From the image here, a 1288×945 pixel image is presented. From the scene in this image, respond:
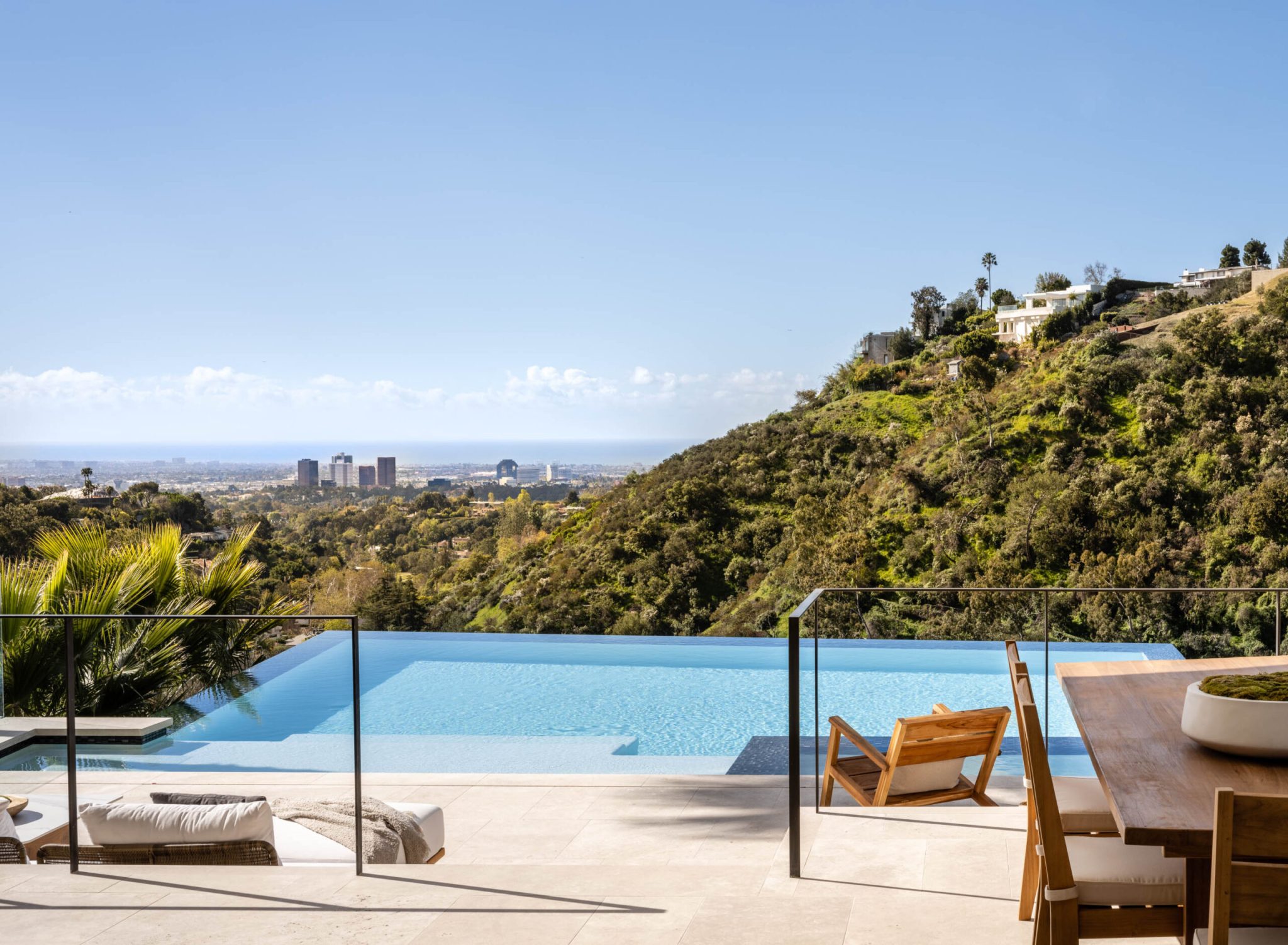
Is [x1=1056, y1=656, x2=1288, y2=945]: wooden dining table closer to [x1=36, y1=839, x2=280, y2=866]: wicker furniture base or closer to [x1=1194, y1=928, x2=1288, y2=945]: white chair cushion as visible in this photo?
[x1=1194, y1=928, x2=1288, y2=945]: white chair cushion

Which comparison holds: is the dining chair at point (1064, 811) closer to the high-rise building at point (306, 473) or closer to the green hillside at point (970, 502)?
the green hillside at point (970, 502)

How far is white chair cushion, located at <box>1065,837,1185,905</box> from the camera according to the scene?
83.0 inches

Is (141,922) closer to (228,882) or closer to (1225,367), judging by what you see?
(228,882)

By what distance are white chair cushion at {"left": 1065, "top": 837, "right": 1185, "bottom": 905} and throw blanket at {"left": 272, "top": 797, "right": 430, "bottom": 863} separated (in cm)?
219

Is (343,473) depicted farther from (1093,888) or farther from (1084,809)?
(1093,888)

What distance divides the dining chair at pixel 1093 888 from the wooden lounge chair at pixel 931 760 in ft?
6.36

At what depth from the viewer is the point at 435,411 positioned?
2278 centimetres

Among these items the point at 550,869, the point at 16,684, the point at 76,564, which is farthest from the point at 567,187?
the point at 550,869

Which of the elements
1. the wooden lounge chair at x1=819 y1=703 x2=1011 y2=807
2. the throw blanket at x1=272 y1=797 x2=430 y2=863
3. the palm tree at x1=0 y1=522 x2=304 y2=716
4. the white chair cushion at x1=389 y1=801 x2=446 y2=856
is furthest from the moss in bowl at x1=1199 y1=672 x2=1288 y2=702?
the palm tree at x1=0 y1=522 x2=304 y2=716

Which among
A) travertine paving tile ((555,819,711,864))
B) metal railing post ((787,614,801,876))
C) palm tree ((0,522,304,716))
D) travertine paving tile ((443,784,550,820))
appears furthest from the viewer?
palm tree ((0,522,304,716))

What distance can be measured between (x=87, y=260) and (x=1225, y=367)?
1906 cm

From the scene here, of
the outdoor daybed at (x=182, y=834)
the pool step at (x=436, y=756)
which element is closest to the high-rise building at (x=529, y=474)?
the pool step at (x=436, y=756)

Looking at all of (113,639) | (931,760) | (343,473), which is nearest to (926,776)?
(931,760)

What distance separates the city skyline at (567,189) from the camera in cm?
1511
